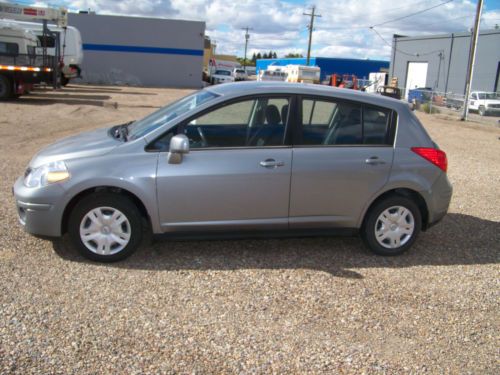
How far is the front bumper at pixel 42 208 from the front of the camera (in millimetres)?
4594

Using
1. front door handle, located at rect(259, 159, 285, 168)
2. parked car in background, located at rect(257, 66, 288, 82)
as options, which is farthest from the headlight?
parked car in background, located at rect(257, 66, 288, 82)

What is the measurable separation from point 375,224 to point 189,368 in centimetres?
272

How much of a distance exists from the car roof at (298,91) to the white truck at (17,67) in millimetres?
16976

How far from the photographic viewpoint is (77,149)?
485 cm

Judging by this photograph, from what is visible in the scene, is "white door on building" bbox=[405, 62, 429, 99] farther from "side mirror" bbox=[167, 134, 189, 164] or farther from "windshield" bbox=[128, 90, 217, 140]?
"side mirror" bbox=[167, 134, 189, 164]

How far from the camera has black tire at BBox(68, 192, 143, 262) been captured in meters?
4.67

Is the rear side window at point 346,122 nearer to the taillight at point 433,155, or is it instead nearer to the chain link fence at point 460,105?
the taillight at point 433,155

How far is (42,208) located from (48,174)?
1.01 feet

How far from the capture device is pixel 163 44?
146 feet

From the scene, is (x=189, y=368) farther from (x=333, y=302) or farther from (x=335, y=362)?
(x=333, y=302)

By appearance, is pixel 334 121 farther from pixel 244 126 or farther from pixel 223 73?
pixel 223 73

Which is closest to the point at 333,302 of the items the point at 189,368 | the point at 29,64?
the point at 189,368

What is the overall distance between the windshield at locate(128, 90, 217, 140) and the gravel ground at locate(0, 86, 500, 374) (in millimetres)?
1183

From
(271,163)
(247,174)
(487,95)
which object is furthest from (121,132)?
(487,95)
